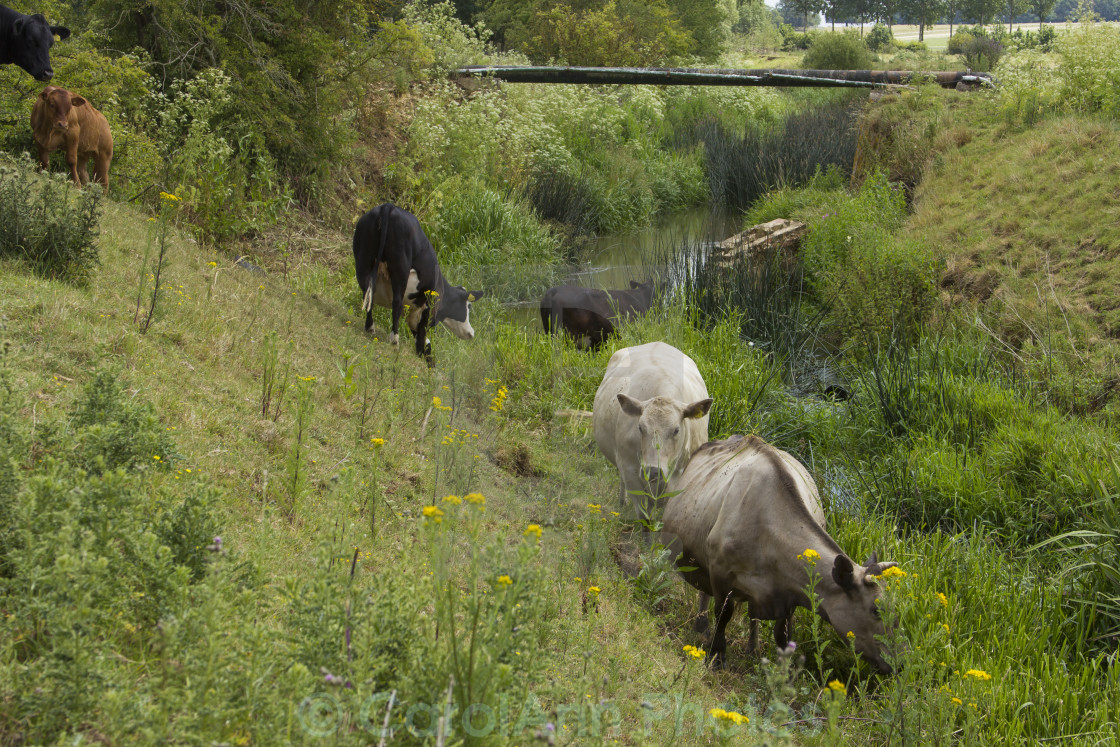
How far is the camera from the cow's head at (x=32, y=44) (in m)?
7.29

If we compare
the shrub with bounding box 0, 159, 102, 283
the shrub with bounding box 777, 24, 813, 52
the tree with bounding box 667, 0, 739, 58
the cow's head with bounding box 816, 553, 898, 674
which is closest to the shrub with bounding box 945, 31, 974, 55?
the tree with bounding box 667, 0, 739, 58

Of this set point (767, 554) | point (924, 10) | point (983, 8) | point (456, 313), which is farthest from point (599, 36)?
point (924, 10)

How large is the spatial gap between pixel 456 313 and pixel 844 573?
6.02 meters

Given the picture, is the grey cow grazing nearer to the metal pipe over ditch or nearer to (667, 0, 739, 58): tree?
the metal pipe over ditch

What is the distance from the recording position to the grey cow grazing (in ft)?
13.5

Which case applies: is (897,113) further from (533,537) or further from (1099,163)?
(533,537)

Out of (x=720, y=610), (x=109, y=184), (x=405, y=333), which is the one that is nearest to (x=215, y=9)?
(x=109, y=184)

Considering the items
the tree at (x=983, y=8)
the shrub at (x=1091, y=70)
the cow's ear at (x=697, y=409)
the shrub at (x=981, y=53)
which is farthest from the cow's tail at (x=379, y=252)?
the tree at (x=983, y=8)

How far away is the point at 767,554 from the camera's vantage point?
4.36 meters

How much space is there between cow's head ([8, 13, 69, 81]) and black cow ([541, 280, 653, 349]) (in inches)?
220

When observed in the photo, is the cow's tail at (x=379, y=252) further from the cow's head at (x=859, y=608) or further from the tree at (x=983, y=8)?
the tree at (x=983, y=8)

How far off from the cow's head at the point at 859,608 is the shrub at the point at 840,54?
35.8 meters

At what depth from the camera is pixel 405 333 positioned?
9.15 metres

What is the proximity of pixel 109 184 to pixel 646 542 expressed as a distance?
691 centimetres
